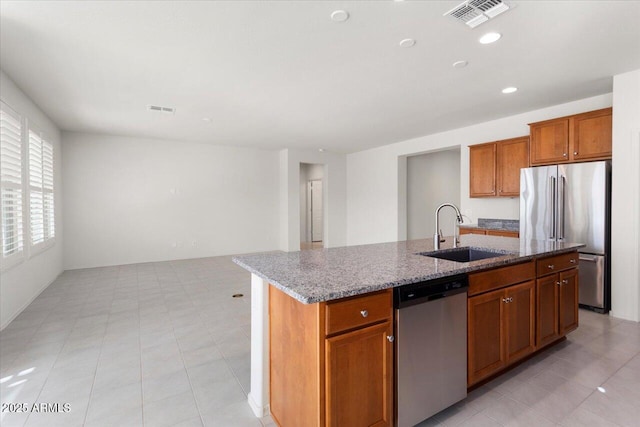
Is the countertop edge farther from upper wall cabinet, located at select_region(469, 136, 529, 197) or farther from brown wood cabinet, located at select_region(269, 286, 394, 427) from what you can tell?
upper wall cabinet, located at select_region(469, 136, 529, 197)

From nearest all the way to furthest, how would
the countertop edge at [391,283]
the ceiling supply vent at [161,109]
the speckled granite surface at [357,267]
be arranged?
1. the countertop edge at [391,283]
2. the speckled granite surface at [357,267]
3. the ceiling supply vent at [161,109]

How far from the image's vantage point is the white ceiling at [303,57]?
2.29 meters

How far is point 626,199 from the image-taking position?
3.35 metres

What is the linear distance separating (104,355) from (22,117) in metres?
3.21

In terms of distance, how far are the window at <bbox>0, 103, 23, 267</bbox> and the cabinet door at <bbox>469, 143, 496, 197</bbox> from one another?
6163mm

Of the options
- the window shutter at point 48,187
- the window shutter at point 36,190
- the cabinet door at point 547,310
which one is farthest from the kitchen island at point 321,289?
the window shutter at point 48,187

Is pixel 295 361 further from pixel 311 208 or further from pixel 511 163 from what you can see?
pixel 311 208

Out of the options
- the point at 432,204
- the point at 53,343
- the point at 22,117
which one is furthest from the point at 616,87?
the point at 22,117

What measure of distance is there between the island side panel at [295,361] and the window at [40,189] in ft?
13.9

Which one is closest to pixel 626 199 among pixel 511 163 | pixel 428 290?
pixel 511 163

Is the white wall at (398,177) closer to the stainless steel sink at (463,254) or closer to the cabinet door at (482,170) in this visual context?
the cabinet door at (482,170)

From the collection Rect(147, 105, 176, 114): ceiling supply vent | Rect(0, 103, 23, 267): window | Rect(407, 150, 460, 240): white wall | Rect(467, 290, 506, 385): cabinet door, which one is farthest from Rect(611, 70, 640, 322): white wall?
Rect(0, 103, 23, 267): window

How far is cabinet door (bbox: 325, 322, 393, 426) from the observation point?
1402 mm

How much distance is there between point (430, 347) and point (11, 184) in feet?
14.8
